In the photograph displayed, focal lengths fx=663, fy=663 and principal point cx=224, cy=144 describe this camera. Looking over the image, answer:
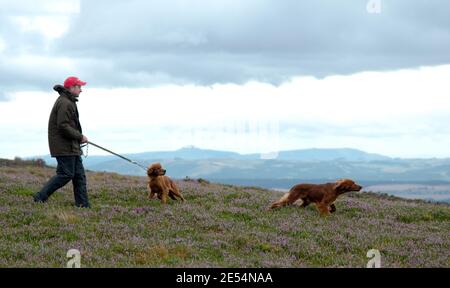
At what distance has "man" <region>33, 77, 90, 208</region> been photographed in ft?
64.1

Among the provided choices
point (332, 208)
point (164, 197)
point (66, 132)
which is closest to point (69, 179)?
point (66, 132)

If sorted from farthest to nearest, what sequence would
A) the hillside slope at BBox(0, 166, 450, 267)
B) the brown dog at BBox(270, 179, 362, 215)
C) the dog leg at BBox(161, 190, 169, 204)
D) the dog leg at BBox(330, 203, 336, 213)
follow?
1. the dog leg at BBox(161, 190, 169, 204)
2. the dog leg at BBox(330, 203, 336, 213)
3. the brown dog at BBox(270, 179, 362, 215)
4. the hillside slope at BBox(0, 166, 450, 267)

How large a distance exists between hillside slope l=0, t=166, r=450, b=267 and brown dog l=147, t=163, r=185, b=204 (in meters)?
0.49

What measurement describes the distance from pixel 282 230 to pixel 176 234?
3.02 m

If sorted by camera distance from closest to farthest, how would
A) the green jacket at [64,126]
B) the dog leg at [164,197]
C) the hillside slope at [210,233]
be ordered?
the hillside slope at [210,233] → the green jacket at [64,126] → the dog leg at [164,197]

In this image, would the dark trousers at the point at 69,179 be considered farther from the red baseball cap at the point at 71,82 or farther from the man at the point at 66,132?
the red baseball cap at the point at 71,82

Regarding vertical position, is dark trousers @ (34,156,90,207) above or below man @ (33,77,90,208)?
below

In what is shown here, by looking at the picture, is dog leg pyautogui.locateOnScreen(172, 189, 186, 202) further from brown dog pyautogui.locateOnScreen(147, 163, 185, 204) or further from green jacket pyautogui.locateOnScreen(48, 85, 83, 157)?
green jacket pyautogui.locateOnScreen(48, 85, 83, 157)

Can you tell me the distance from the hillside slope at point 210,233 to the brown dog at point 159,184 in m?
0.49

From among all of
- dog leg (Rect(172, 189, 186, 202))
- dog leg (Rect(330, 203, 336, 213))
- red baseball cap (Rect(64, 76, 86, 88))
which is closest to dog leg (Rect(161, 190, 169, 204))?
dog leg (Rect(172, 189, 186, 202))

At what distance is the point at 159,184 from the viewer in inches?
875

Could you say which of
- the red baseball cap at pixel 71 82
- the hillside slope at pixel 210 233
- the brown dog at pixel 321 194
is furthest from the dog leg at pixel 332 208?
the red baseball cap at pixel 71 82

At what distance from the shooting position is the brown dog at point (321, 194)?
21.0 metres
